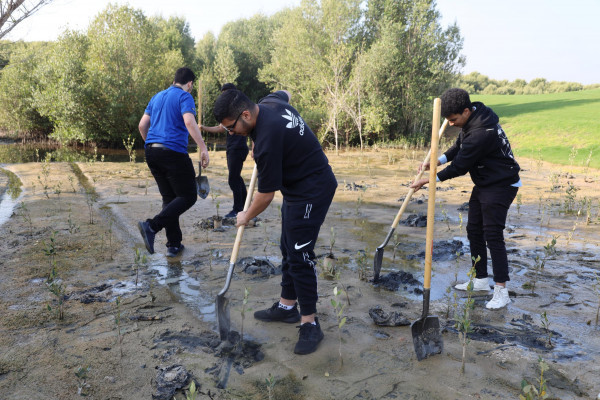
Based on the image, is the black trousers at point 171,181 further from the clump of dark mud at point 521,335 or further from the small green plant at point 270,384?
the clump of dark mud at point 521,335

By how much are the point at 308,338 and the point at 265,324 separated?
56 centimetres

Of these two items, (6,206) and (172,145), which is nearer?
(172,145)

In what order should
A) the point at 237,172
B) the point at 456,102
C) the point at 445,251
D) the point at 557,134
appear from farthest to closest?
the point at 557,134 → the point at 237,172 → the point at 445,251 → the point at 456,102

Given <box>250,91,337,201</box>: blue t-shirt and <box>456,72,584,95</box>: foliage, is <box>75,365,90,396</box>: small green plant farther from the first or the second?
<box>456,72,584,95</box>: foliage

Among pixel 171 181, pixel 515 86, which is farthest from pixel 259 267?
pixel 515 86

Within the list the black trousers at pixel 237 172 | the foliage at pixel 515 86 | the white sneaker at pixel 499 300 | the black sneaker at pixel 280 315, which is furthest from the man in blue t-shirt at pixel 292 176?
the foliage at pixel 515 86

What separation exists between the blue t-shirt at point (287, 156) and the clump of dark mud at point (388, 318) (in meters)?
1.22

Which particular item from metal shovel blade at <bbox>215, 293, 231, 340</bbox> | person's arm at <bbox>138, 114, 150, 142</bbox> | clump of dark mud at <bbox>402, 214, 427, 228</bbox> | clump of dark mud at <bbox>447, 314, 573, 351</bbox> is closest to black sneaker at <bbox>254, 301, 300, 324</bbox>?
metal shovel blade at <bbox>215, 293, 231, 340</bbox>

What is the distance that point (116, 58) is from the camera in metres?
24.0

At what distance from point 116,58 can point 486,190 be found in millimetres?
25085

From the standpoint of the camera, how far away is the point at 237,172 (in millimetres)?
6949

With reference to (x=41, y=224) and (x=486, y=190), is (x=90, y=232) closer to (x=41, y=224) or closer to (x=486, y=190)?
(x=41, y=224)

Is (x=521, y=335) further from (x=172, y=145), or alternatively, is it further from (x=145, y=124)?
(x=145, y=124)

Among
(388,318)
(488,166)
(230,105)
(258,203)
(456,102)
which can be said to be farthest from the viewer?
(488,166)
